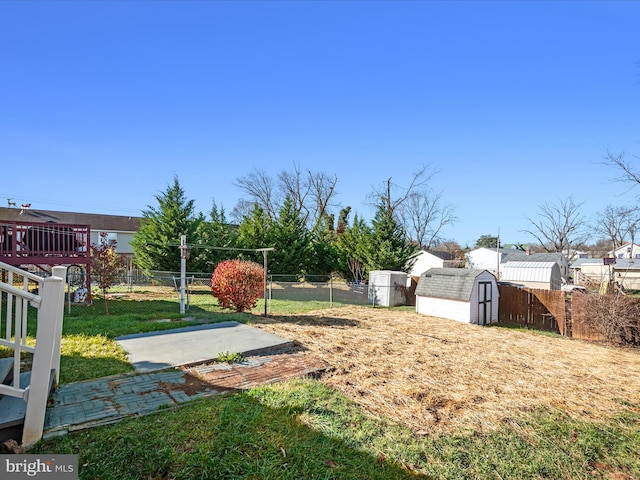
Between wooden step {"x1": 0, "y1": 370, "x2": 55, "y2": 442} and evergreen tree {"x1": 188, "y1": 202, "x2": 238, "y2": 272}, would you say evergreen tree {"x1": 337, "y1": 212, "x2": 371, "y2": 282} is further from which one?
wooden step {"x1": 0, "y1": 370, "x2": 55, "y2": 442}

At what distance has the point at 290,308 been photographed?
12.4 meters

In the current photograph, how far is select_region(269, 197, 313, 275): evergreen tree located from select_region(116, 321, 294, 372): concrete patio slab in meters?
11.1

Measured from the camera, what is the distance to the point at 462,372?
17.6ft

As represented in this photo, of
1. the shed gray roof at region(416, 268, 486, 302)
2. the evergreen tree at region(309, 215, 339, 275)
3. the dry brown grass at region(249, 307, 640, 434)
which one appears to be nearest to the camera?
the dry brown grass at region(249, 307, 640, 434)

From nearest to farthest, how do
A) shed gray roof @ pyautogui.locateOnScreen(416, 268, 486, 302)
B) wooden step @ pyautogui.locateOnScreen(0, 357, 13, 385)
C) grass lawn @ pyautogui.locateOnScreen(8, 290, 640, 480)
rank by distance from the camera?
grass lawn @ pyautogui.locateOnScreen(8, 290, 640, 480), wooden step @ pyautogui.locateOnScreen(0, 357, 13, 385), shed gray roof @ pyautogui.locateOnScreen(416, 268, 486, 302)

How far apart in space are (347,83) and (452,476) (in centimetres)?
1295

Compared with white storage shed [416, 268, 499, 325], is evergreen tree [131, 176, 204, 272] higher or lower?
higher

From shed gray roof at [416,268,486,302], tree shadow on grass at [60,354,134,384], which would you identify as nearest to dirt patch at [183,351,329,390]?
tree shadow on grass at [60,354,134,384]

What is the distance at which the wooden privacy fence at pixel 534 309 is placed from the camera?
9945mm

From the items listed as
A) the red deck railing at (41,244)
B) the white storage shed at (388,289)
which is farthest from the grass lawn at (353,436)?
the white storage shed at (388,289)

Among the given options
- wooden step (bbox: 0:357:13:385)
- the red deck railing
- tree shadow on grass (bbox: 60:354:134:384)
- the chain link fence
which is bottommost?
the chain link fence

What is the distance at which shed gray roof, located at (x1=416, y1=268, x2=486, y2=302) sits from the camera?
10.9 m

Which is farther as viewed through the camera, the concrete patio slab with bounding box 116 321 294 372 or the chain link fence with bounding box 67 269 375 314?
the chain link fence with bounding box 67 269 375 314

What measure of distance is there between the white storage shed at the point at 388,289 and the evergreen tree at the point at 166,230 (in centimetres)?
1043
